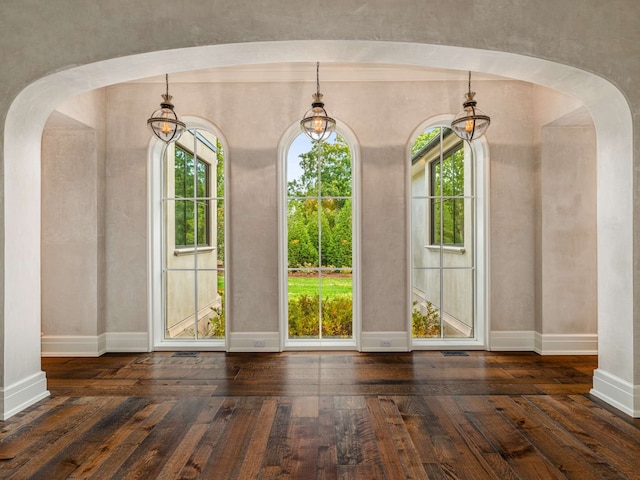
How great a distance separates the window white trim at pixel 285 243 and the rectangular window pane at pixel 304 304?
0.34 ft

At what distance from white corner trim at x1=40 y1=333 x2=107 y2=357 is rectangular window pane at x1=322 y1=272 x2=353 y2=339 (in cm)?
262

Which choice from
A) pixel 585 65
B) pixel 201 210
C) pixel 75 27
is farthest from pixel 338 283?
pixel 75 27

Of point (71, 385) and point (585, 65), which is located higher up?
point (585, 65)

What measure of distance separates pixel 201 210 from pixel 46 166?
1.76 m

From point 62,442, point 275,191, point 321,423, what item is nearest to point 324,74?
point 275,191

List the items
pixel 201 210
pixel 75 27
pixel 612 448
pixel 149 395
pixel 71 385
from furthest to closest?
pixel 201 210 → pixel 71 385 → pixel 149 395 → pixel 75 27 → pixel 612 448

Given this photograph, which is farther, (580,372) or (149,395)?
(580,372)

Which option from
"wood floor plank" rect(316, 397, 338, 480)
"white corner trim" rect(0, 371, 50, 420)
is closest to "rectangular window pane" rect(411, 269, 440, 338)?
"wood floor plank" rect(316, 397, 338, 480)

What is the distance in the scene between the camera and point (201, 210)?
5.37 metres

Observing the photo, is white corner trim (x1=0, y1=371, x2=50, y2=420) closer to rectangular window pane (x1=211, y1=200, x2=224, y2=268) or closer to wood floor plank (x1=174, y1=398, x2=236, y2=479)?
wood floor plank (x1=174, y1=398, x2=236, y2=479)

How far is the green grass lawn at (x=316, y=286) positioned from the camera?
5.25 meters

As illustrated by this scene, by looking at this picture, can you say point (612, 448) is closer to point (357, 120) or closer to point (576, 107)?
point (576, 107)

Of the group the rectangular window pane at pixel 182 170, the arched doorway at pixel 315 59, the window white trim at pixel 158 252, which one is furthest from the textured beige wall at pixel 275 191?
the arched doorway at pixel 315 59

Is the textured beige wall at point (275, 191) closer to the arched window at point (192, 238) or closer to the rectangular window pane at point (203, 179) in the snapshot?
the arched window at point (192, 238)
